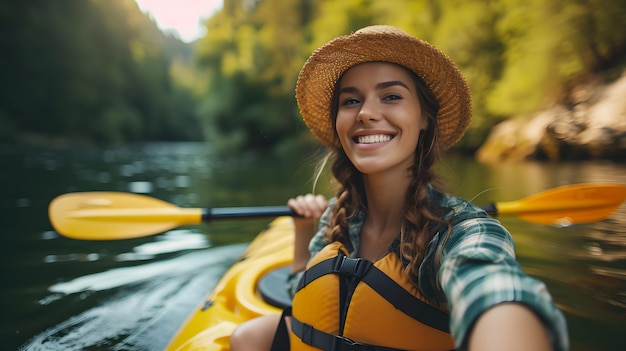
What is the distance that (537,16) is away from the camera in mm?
11422

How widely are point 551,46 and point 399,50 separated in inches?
445

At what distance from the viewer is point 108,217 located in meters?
2.63

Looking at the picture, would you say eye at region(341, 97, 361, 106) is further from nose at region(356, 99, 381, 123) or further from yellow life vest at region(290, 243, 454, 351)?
yellow life vest at region(290, 243, 454, 351)

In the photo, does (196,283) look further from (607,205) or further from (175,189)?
(175,189)

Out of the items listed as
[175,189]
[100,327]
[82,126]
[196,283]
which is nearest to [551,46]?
[175,189]

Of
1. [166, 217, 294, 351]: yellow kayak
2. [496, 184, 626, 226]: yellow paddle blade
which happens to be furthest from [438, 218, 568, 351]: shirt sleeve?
[496, 184, 626, 226]: yellow paddle blade

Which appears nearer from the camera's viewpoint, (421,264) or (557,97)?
(421,264)

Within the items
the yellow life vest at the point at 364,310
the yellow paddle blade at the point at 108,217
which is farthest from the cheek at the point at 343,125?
the yellow paddle blade at the point at 108,217

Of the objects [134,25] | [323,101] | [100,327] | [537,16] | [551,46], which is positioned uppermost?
[134,25]

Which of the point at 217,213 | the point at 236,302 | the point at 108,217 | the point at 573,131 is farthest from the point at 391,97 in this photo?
the point at 573,131

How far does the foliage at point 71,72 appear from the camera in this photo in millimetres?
22141

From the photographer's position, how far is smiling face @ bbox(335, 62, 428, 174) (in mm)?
1176

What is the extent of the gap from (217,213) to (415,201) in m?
1.55

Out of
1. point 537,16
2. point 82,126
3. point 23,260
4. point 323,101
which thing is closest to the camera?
point 323,101
